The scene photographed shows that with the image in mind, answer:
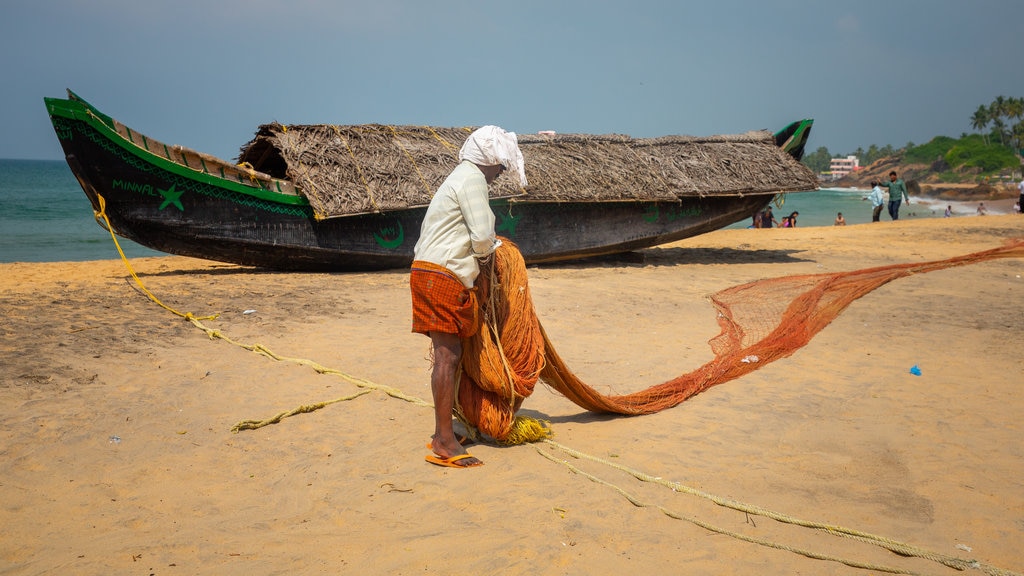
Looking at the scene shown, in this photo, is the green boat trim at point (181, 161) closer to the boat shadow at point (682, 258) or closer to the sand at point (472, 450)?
the sand at point (472, 450)

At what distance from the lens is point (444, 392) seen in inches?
152

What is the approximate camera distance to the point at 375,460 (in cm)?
395

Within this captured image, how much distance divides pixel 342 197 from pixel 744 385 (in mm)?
5720

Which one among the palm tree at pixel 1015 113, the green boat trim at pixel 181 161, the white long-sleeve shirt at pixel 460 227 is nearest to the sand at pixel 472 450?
the white long-sleeve shirt at pixel 460 227

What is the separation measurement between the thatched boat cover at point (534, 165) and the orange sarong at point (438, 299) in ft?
18.0

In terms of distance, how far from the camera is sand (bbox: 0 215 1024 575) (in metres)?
3.00

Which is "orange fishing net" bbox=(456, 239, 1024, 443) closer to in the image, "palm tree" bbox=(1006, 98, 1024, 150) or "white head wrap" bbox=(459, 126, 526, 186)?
"white head wrap" bbox=(459, 126, 526, 186)

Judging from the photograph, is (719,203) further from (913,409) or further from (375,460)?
(375,460)

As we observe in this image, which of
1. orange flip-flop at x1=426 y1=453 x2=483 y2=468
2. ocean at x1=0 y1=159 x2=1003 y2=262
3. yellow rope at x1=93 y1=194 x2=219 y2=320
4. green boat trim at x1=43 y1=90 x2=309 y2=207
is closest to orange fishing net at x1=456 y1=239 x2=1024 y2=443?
orange flip-flop at x1=426 y1=453 x2=483 y2=468

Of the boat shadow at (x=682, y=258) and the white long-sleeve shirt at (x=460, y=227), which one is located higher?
the white long-sleeve shirt at (x=460, y=227)

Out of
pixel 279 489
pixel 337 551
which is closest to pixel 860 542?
pixel 337 551

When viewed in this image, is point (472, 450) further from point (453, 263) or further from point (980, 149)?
point (980, 149)

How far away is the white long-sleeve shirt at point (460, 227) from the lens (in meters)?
3.73

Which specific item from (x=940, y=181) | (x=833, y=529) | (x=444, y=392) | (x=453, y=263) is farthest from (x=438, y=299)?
(x=940, y=181)
